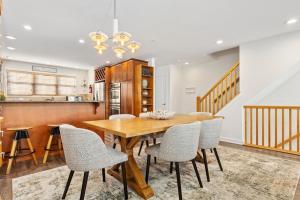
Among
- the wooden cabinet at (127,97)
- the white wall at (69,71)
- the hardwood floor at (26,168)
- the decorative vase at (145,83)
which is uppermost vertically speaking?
the white wall at (69,71)

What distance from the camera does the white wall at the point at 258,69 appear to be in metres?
3.47

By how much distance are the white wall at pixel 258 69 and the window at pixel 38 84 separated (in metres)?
5.86

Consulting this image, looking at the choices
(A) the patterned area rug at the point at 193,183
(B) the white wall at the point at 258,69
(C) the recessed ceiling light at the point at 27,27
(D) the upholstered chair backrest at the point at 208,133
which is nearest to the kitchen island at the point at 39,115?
(A) the patterned area rug at the point at 193,183

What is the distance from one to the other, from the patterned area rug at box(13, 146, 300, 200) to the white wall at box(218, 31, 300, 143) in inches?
62.8

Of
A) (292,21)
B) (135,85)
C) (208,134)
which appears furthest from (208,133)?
(135,85)

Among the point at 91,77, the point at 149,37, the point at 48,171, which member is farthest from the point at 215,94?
the point at 91,77

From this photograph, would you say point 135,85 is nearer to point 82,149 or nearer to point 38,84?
point 38,84

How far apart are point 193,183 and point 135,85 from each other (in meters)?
3.64

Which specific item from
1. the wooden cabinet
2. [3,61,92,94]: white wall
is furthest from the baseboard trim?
[3,61,92,94]: white wall

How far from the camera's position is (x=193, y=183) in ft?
6.77

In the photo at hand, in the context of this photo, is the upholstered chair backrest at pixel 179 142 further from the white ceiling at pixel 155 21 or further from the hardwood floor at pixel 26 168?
the white ceiling at pixel 155 21

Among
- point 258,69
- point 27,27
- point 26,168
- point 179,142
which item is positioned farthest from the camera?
point 258,69

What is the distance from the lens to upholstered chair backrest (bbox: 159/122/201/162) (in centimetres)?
168

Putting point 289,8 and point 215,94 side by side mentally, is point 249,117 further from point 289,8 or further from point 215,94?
point 289,8
